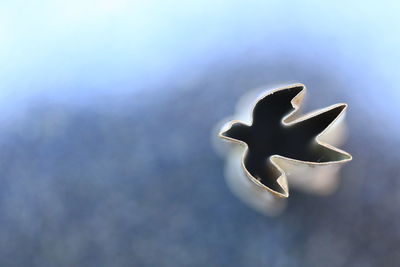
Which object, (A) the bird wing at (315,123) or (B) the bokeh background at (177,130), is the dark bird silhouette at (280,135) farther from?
(B) the bokeh background at (177,130)

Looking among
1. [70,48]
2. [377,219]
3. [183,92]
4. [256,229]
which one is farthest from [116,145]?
[377,219]

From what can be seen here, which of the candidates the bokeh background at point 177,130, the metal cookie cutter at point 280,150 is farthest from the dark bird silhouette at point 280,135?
the bokeh background at point 177,130

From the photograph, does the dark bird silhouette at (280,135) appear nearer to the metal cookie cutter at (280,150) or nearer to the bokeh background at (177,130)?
the metal cookie cutter at (280,150)

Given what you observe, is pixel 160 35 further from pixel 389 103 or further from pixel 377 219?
pixel 377 219

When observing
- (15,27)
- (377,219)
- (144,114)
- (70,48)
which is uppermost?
(15,27)

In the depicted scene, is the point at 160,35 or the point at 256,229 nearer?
the point at 256,229
